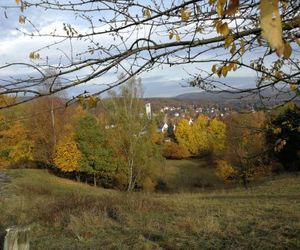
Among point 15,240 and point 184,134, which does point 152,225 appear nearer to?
point 15,240

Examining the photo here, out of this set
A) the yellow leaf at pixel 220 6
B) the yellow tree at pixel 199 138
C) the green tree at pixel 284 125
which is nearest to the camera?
the yellow leaf at pixel 220 6

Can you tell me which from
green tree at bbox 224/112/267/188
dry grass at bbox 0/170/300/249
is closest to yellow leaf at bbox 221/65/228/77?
green tree at bbox 224/112/267/188

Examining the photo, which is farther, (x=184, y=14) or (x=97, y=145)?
(x=97, y=145)

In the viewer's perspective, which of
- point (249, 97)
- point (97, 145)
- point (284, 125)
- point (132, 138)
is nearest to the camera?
point (249, 97)

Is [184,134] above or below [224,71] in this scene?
above

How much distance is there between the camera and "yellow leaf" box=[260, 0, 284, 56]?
2.20 feet

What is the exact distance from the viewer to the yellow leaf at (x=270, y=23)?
26.4 inches

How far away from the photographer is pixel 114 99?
33531 millimetres

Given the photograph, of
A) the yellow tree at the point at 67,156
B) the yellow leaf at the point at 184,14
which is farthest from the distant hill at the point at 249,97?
the yellow tree at the point at 67,156

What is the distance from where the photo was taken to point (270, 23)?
677 millimetres

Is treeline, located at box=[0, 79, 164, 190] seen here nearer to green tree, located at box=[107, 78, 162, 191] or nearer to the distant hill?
green tree, located at box=[107, 78, 162, 191]

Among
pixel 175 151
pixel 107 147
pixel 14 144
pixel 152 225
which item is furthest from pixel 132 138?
pixel 175 151

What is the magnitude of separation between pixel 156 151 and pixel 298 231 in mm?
29300

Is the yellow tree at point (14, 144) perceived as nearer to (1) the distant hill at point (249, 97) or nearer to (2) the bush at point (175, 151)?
(2) the bush at point (175, 151)
